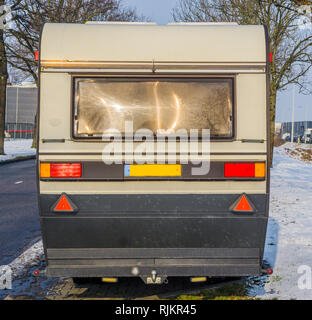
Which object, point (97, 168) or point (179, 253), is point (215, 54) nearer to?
point (97, 168)

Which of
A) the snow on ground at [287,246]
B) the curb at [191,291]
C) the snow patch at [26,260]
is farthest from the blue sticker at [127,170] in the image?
the snow patch at [26,260]

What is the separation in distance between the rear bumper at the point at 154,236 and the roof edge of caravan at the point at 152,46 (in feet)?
4.46

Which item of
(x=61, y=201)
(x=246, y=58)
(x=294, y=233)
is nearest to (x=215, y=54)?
(x=246, y=58)

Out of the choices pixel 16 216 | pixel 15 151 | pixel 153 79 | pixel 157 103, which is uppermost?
pixel 153 79

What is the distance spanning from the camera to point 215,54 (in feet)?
14.0

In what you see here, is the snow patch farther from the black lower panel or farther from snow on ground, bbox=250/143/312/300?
snow on ground, bbox=250/143/312/300

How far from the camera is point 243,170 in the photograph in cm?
418

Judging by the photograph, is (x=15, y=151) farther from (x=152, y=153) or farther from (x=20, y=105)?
(x=20, y=105)

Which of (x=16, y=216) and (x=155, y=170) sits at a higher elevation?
(x=155, y=170)

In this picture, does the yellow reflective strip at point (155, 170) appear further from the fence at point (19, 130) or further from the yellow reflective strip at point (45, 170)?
the fence at point (19, 130)

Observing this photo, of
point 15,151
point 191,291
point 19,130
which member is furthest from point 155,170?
point 19,130

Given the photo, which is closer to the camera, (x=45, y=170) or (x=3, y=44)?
(x=45, y=170)

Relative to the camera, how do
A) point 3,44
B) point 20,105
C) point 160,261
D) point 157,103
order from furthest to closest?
point 20,105 → point 3,44 → point 157,103 → point 160,261

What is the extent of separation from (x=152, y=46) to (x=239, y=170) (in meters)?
1.49
